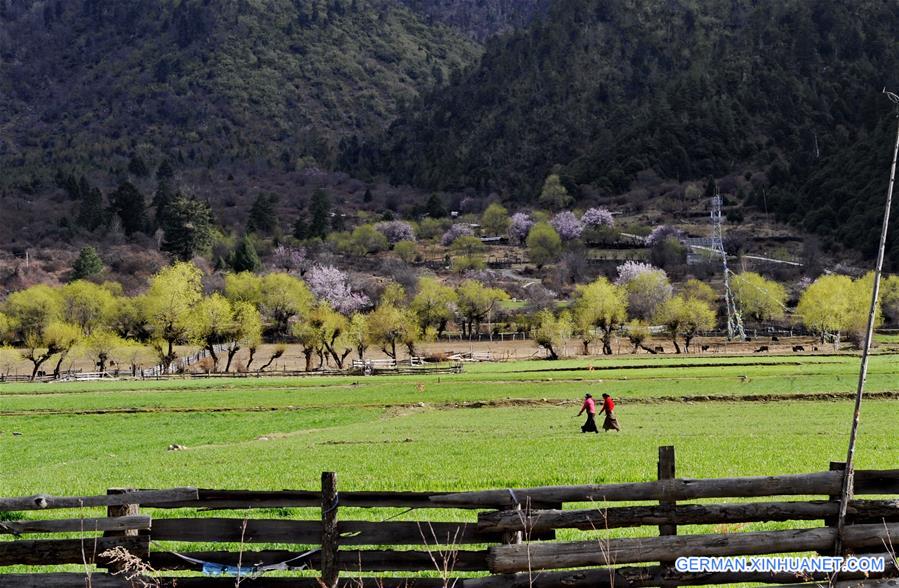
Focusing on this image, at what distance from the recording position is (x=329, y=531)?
38.1 ft

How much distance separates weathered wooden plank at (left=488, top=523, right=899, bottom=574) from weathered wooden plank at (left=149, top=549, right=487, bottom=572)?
461 mm

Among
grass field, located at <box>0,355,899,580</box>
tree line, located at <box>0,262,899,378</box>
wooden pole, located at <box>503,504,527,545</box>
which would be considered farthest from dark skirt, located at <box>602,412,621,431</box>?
tree line, located at <box>0,262,899,378</box>

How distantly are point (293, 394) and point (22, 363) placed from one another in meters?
71.1

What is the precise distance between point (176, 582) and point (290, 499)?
1.68 metres

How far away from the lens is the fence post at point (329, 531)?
11.6 metres

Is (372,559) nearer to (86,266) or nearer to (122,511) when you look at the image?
(122,511)

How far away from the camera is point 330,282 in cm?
17000

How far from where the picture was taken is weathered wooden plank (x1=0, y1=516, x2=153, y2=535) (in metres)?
11.8

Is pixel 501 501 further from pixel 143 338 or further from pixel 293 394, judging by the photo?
pixel 143 338

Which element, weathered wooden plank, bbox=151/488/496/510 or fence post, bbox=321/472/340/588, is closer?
fence post, bbox=321/472/340/588

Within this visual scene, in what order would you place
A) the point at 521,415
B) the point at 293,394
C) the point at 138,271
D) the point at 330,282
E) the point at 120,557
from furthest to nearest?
the point at 138,271 → the point at 330,282 → the point at 293,394 → the point at 521,415 → the point at 120,557

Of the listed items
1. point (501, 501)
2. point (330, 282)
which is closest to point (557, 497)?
point (501, 501)

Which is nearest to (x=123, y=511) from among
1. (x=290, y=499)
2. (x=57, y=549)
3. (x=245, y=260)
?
(x=57, y=549)

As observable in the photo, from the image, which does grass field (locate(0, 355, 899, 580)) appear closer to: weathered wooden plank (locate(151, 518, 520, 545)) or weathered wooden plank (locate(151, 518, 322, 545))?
weathered wooden plank (locate(151, 518, 520, 545))
